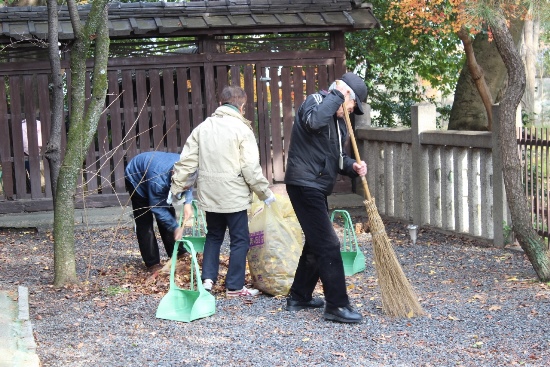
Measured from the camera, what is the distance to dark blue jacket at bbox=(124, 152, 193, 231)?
7656 mm

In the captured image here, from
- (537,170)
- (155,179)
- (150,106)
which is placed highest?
(150,106)

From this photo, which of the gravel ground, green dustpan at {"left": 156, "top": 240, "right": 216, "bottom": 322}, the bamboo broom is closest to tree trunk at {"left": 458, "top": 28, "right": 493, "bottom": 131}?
the gravel ground

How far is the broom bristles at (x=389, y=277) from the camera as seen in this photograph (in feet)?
20.4

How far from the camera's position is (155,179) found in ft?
25.2

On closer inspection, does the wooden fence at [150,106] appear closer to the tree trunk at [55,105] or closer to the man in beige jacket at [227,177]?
the tree trunk at [55,105]

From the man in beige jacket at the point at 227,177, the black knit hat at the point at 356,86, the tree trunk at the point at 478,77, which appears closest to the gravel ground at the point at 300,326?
the man in beige jacket at the point at 227,177

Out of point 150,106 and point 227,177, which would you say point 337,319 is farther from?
point 150,106

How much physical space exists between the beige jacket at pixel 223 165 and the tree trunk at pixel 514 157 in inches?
89.4

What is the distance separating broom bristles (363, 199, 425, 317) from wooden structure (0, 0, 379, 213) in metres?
5.50

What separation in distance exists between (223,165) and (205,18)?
16.5ft

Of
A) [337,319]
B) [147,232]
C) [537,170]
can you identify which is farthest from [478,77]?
[337,319]

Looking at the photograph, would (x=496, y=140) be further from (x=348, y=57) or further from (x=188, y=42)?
(x=348, y=57)

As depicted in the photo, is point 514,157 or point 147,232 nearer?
point 514,157

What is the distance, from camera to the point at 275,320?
6359 mm
